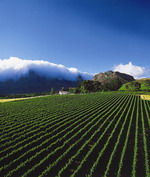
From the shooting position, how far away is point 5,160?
458 inches

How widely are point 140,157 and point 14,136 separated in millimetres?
16340

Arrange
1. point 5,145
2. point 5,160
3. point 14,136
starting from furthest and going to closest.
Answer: point 14,136 < point 5,145 < point 5,160

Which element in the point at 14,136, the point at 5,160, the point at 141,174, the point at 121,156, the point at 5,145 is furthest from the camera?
the point at 14,136

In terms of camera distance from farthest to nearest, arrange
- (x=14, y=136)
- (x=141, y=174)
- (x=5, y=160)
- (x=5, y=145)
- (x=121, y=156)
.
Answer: (x=14, y=136)
(x=5, y=145)
(x=121, y=156)
(x=5, y=160)
(x=141, y=174)

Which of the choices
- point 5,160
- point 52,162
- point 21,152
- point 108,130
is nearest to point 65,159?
point 52,162

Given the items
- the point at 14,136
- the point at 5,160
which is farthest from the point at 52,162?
the point at 14,136

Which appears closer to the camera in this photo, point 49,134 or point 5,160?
point 5,160

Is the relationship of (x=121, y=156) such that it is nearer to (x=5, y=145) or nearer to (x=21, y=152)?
(x=21, y=152)

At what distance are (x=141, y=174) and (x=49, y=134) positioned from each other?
12.1 metres

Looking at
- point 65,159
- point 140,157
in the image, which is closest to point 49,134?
point 65,159

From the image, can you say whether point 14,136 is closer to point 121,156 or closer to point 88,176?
point 88,176

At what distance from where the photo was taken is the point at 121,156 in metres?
12.5

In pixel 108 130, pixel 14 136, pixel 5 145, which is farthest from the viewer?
pixel 108 130

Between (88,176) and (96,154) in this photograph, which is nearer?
(88,176)
